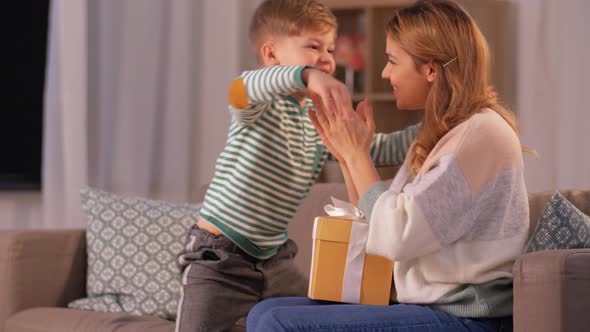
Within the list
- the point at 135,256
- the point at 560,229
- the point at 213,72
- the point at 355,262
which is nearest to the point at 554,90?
the point at 560,229

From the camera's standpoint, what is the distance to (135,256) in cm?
255

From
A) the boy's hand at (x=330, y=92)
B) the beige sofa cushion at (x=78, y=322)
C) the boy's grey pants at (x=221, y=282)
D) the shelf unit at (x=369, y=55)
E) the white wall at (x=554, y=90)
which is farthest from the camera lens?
the shelf unit at (x=369, y=55)

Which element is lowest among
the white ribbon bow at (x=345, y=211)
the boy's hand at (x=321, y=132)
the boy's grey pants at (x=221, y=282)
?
the boy's grey pants at (x=221, y=282)

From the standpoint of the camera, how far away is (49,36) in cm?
338

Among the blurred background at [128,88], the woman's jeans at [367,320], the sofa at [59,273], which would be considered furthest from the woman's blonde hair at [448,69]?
the blurred background at [128,88]

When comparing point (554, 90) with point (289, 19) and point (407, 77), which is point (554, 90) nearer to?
point (289, 19)

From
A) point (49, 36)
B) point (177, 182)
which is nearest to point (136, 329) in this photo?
point (177, 182)

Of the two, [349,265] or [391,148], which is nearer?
[349,265]

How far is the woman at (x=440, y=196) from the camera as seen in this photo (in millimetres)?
1441

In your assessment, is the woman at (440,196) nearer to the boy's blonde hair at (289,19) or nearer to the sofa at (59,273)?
the boy's blonde hair at (289,19)

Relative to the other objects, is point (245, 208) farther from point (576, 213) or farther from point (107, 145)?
point (107, 145)

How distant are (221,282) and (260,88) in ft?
1.51

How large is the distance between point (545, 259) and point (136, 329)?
1.19 meters

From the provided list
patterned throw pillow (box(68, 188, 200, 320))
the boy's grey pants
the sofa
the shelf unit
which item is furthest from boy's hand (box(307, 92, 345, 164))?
the shelf unit
